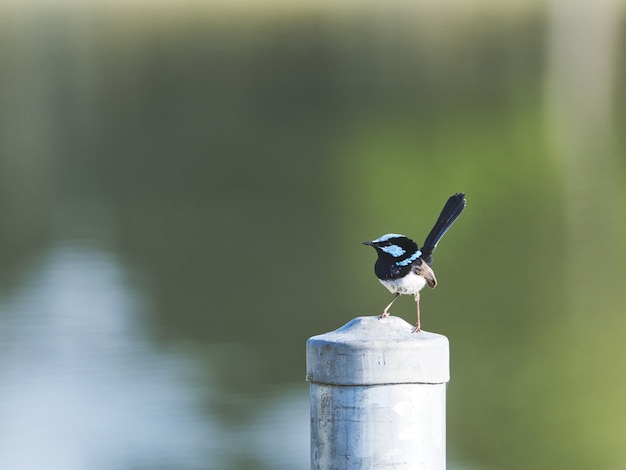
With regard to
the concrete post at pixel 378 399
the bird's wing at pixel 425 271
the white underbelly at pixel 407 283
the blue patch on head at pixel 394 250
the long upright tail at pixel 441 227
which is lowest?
the concrete post at pixel 378 399

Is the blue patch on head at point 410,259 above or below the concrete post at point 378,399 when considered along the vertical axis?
above

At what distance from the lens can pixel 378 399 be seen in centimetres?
223

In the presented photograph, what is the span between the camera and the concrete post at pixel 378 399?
222cm

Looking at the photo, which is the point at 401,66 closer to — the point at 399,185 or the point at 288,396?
the point at 399,185

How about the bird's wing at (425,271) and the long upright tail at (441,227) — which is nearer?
the bird's wing at (425,271)

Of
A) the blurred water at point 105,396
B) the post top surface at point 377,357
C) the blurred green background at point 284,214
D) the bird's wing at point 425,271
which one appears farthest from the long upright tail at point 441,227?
the blurred water at point 105,396

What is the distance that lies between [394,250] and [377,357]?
765 millimetres

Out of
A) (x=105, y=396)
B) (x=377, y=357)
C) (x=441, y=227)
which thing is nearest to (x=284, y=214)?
(x=105, y=396)

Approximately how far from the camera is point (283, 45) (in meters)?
12.4

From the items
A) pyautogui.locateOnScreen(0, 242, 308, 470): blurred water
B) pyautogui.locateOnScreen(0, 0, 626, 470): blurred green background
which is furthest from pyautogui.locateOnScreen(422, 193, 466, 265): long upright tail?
pyautogui.locateOnScreen(0, 242, 308, 470): blurred water

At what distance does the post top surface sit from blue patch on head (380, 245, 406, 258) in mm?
656

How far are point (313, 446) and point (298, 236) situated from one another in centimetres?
664

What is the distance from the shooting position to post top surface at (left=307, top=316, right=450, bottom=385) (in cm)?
222

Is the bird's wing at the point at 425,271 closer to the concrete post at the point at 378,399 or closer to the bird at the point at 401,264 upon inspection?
the bird at the point at 401,264
